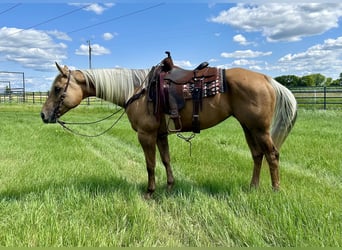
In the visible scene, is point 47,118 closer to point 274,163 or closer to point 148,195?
point 148,195

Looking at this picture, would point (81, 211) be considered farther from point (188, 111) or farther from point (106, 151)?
point (106, 151)

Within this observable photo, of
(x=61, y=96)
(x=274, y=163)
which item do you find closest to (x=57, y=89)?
(x=61, y=96)

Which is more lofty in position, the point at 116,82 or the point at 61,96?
the point at 116,82

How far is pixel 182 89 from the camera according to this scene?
13.8ft

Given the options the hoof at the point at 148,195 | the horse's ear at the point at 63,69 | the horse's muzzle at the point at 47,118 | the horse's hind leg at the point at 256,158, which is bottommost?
the hoof at the point at 148,195

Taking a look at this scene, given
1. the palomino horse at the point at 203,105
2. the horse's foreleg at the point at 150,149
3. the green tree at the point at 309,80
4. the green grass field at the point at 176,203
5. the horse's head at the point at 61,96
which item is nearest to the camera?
the green grass field at the point at 176,203

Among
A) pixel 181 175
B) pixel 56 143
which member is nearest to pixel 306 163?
pixel 181 175

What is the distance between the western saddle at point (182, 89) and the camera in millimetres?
4148

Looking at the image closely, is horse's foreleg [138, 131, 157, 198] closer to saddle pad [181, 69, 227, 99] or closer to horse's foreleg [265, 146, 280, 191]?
saddle pad [181, 69, 227, 99]

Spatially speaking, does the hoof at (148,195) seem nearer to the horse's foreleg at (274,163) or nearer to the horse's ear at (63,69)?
the horse's foreleg at (274,163)

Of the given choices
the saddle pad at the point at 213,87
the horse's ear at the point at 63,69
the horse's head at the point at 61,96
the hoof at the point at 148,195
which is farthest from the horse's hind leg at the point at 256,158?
the horse's ear at the point at 63,69

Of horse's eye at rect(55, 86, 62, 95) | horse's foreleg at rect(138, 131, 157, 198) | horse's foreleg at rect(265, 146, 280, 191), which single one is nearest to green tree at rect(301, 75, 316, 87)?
horse's foreleg at rect(265, 146, 280, 191)

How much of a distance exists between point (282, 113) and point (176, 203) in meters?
Answer: 2.04

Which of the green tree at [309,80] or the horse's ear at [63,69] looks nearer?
the horse's ear at [63,69]
